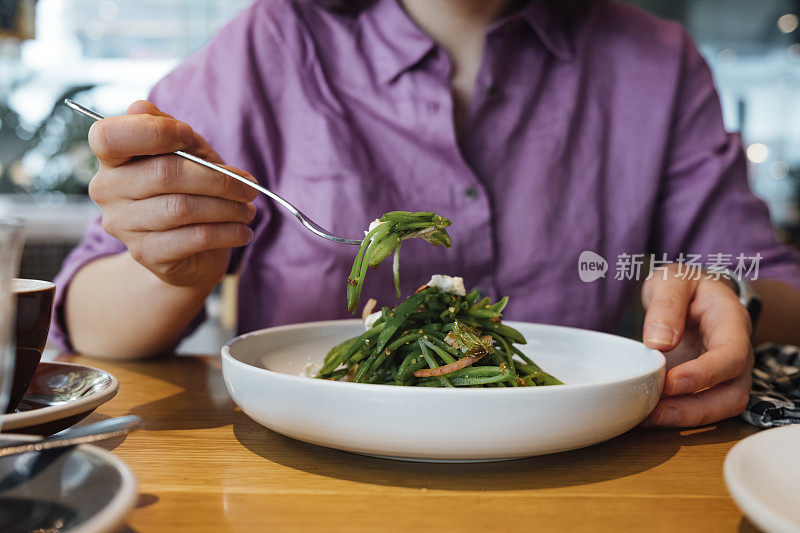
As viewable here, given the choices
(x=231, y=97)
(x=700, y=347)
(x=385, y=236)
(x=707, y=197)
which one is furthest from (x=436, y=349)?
(x=707, y=197)

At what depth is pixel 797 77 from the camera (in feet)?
20.6

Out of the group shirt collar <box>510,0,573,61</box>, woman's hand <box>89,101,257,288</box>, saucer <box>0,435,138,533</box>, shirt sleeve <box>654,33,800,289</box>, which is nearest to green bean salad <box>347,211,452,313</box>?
woman's hand <box>89,101,257,288</box>

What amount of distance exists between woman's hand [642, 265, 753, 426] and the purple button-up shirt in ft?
1.58

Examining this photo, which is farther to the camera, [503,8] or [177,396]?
[503,8]

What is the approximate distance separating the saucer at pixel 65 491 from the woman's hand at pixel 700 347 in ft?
2.04

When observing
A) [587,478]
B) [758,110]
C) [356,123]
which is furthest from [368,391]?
[758,110]

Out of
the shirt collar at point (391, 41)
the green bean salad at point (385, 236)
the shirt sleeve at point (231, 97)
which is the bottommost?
the green bean salad at point (385, 236)

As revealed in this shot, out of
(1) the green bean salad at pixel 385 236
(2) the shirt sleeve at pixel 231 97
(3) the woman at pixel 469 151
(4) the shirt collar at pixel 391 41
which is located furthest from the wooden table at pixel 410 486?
(4) the shirt collar at pixel 391 41

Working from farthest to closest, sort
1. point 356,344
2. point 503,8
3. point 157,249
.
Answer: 1. point 503,8
2. point 157,249
3. point 356,344

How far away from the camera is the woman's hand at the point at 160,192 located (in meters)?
0.86

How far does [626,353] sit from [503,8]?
1036 millimetres

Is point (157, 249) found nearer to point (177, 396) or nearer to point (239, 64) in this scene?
point (177, 396)

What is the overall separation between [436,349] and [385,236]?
172 millimetres

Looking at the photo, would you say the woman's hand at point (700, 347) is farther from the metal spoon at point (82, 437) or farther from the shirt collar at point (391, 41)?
the shirt collar at point (391, 41)
